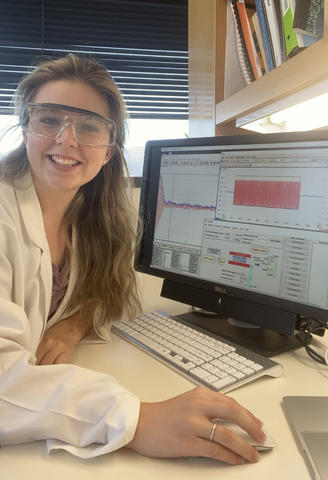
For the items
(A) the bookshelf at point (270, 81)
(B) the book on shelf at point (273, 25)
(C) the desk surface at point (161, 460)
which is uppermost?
(B) the book on shelf at point (273, 25)

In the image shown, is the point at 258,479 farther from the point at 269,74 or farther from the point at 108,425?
the point at 269,74

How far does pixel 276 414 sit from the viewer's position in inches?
23.9

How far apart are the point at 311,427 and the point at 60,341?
0.53m

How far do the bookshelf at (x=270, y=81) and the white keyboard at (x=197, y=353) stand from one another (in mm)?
560

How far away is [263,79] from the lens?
93 centimetres

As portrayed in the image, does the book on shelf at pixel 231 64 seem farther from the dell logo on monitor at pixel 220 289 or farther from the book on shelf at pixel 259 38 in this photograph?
the dell logo on monitor at pixel 220 289

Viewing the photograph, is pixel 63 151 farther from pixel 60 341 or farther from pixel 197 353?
pixel 197 353

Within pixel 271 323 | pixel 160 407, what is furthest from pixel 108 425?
pixel 271 323

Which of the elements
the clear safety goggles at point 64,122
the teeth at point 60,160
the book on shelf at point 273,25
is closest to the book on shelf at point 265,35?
the book on shelf at point 273,25

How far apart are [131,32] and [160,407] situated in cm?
263

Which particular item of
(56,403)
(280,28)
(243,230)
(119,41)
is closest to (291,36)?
(280,28)

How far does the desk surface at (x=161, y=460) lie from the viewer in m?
0.48

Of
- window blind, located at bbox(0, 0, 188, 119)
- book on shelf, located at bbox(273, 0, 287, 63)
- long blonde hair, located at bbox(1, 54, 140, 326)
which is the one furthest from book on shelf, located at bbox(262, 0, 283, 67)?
window blind, located at bbox(0, 0, 188, 119)

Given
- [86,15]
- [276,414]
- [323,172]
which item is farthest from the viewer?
[86,15]
